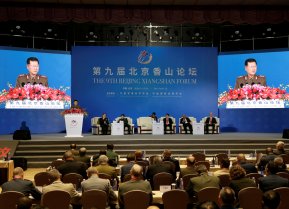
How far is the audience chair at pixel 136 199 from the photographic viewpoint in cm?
549

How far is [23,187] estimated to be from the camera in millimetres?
6035

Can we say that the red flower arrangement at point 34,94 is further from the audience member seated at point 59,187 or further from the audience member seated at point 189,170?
the audience member seated at point 59,187

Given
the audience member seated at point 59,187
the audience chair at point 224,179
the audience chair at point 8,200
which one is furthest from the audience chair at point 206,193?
the audience chair at point 8,200

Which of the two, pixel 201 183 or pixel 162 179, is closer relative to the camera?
pixel 201 183

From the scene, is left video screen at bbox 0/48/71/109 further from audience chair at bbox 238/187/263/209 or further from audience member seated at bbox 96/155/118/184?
audience chair at bbox 238/187/263/209

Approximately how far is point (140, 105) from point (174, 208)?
13.5 metres

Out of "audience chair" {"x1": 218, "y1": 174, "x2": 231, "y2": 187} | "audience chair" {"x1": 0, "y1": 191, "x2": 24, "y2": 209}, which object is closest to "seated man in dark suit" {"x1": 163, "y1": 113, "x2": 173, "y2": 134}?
"audience chair" {"x1": 218, "y1": 174, "x2": 231, "y2": 187}

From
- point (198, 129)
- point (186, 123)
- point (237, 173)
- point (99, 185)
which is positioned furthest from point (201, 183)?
point (186, 123)

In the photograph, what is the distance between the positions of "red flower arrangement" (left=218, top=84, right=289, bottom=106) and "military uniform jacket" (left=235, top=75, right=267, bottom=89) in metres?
0.13

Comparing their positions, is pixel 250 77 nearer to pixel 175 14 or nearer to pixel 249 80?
pixel 249 80

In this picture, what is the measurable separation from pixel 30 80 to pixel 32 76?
6.8 inches

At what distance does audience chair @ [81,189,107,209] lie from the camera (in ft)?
18.3

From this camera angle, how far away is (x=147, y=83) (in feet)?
63.1

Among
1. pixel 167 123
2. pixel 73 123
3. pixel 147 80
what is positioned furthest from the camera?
pixel 147 80
